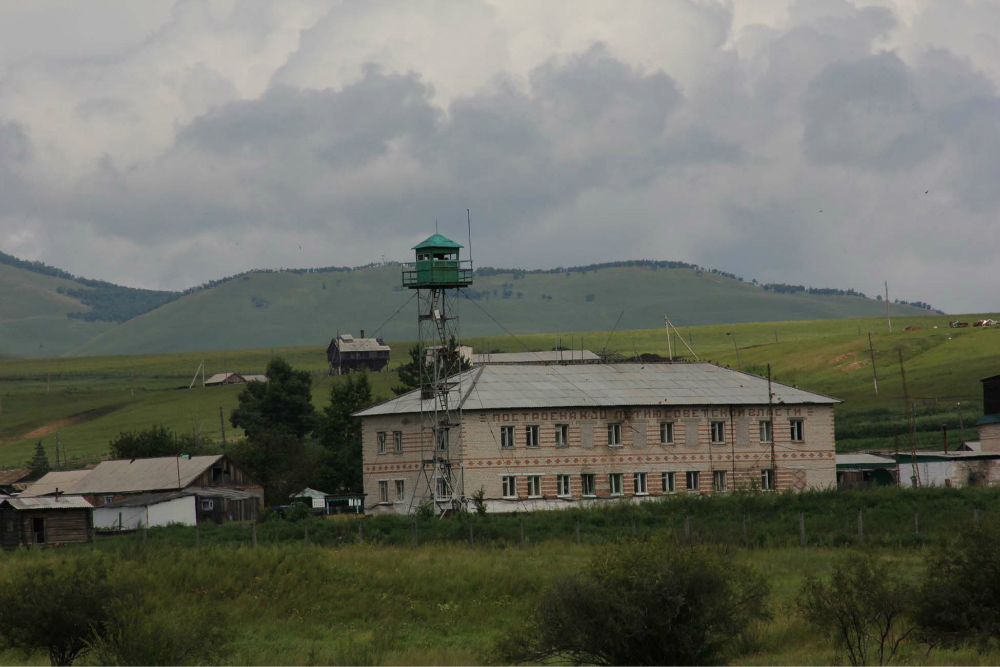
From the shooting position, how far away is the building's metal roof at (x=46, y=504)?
2437 inches

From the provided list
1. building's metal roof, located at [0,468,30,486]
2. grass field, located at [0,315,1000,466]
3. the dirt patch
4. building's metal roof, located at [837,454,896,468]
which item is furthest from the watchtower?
the dirt patch

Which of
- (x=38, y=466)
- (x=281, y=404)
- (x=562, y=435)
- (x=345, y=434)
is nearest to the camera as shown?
(x=562, y=435)

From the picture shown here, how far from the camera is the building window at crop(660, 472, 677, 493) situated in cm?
7344

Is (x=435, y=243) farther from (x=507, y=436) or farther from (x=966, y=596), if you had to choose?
(x=966, y=596)

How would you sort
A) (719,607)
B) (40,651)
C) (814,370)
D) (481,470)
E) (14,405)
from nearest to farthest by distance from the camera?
(719,607)
(40,651)
(481,470)
(814,370)
(14,405)

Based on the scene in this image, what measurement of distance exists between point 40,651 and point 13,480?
84.8 metres

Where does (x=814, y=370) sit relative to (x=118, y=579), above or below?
above

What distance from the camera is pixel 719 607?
23422 millimetres

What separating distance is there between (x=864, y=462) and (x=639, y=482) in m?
20.0

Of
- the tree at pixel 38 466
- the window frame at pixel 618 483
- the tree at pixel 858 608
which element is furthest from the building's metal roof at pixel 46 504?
the tree at pixel 38 466

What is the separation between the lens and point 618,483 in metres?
72.8

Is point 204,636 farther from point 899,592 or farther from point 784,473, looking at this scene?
point 784,473

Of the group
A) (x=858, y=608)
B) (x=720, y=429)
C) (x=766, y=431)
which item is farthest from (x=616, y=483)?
(x=858, y=608)

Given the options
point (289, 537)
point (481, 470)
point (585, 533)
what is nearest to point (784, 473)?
point (481, 470)
